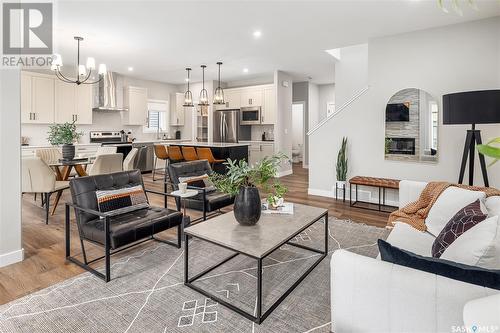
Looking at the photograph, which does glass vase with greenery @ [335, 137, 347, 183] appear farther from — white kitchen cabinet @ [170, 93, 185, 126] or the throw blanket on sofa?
white kitchen cabinet @ [170, 93, 185, 126]

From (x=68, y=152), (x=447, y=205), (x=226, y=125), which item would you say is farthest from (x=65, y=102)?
(x=447, y=205)

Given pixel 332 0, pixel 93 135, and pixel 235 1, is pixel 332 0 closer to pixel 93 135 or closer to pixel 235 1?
pixel 235 1

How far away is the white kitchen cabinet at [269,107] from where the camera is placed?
7.80 meters

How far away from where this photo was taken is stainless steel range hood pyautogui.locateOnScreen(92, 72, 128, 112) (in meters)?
7.61

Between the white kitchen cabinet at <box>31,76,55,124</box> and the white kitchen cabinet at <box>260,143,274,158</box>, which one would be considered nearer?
the white kitchen cabinet at <box>31,76,55,124</box>

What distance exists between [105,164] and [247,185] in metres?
3.21

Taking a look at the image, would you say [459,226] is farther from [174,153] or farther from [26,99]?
[26,99]

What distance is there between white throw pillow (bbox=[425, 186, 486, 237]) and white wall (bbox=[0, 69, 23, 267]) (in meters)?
3.70

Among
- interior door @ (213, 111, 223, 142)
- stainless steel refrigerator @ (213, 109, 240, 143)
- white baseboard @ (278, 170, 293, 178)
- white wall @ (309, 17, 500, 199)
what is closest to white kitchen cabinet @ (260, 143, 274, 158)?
white baseboard @ (278, 170, 293, 178)

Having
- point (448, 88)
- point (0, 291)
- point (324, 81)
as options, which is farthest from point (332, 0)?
point (324, 81)

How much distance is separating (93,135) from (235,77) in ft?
13.5

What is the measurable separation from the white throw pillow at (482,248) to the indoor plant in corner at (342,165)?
12.1ft

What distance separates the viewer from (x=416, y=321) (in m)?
1.10

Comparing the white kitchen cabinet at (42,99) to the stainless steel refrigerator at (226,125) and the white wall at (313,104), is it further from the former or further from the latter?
the white wall at (313,104)
